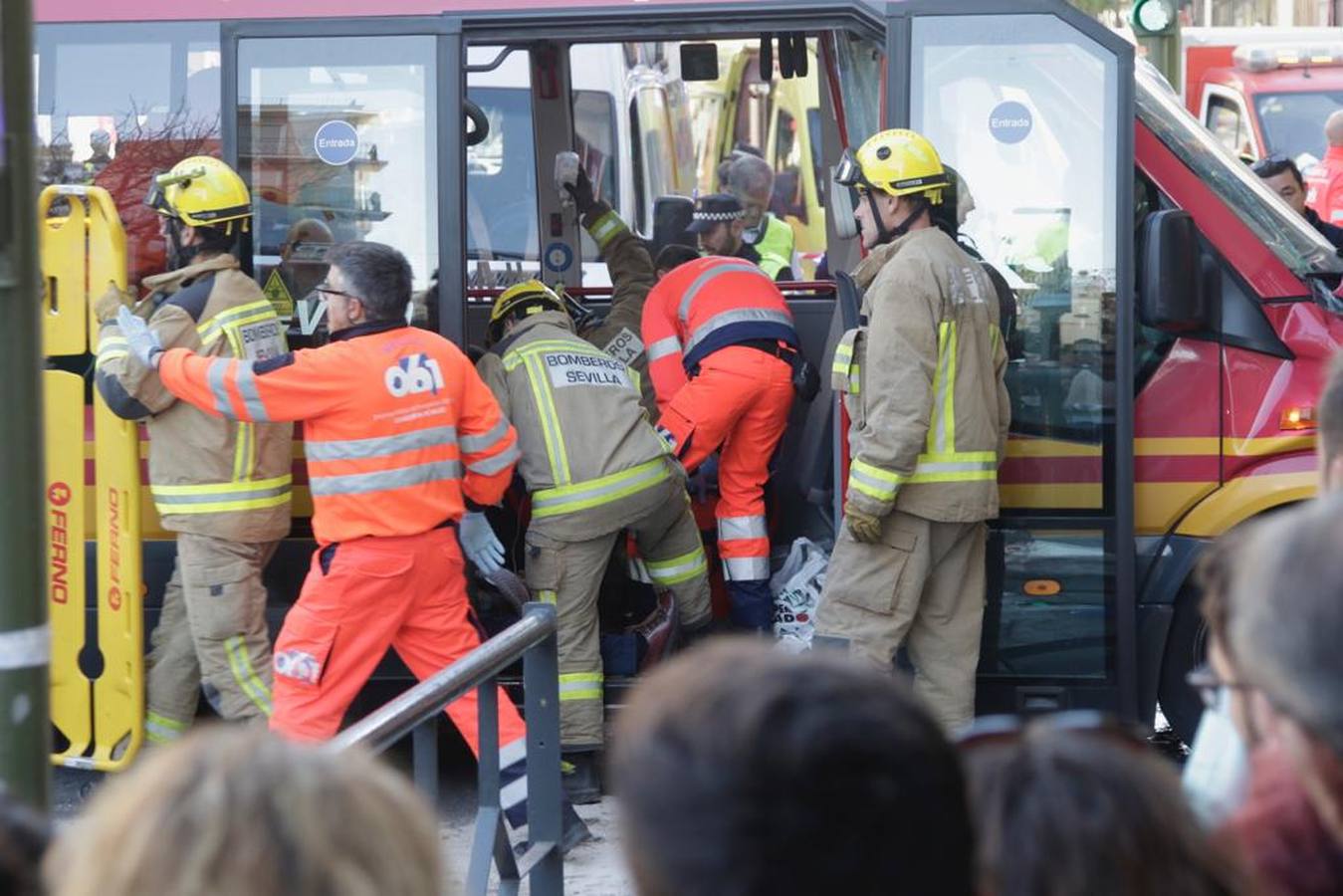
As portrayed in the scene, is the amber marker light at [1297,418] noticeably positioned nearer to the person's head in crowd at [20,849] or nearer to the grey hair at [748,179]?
the person's head in crowd at [20,849]

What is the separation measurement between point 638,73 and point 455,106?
235 inches

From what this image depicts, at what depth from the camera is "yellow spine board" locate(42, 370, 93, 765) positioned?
16.7 feet

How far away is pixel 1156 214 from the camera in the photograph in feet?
16.2

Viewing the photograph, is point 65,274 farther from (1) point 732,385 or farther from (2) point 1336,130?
(2) point 1336,130

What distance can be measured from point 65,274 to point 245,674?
120 centimetres

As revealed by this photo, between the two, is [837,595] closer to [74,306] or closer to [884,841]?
[74,306]

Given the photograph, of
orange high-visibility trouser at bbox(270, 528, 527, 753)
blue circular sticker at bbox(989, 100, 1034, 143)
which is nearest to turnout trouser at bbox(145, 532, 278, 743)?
orange high-visibility trouser at bbox(270, 528, 527, 753)

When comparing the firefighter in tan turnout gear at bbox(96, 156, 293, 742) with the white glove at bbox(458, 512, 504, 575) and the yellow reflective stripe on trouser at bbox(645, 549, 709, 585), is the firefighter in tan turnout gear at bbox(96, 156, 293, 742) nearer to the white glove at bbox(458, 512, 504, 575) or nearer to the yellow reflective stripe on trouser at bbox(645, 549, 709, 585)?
the white glove at bbox(458, 512, 504, 575)

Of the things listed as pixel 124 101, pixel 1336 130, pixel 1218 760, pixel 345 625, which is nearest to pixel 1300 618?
pixel 1218 760

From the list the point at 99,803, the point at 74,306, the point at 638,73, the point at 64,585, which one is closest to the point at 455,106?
the point at 74,306

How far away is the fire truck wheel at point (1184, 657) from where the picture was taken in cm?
517

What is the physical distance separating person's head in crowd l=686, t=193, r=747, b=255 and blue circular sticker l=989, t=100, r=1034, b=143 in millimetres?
2160

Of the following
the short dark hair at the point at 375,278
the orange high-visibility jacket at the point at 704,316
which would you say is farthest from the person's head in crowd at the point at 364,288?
the orange high-visibility jacket at the point at 704,316

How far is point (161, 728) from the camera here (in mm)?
5191
